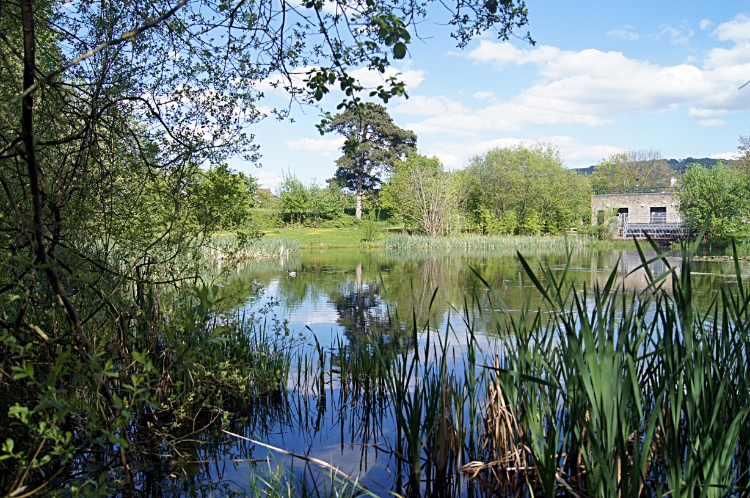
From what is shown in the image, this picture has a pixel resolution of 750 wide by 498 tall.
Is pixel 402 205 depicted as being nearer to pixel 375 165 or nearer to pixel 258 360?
pixel 375 165

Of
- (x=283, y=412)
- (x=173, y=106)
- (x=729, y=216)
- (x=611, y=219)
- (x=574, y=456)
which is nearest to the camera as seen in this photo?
(x=574, y=456)

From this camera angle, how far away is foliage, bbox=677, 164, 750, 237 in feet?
73.3

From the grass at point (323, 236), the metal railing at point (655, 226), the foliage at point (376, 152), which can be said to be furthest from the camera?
the foliage at point (376, 152)

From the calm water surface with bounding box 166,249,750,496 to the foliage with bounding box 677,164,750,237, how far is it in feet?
22.0

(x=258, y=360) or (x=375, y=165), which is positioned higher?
(x=375, y=165)

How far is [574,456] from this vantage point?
2859mm

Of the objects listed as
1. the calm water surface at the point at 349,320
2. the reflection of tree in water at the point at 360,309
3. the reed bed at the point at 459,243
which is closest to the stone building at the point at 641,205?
the reed bed at the point at 459,243

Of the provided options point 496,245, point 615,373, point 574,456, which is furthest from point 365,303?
point 496,245

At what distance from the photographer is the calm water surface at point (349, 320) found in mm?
3451

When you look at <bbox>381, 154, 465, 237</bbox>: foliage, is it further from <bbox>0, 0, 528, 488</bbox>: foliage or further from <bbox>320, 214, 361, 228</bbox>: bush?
<bbox>0, 0, 528, 488</bbox>: foliage

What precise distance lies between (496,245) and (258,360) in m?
25.1

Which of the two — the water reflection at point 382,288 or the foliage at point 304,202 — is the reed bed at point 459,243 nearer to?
the water reflection at point 382,288

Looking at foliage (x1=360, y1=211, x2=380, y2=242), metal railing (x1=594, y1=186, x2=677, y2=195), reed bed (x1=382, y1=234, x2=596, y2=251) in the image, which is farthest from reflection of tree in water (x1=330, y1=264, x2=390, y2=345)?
metal railing (x1=594, y1=186, x2=677, y2=195)

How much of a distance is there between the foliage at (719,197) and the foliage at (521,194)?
33.3 feet
